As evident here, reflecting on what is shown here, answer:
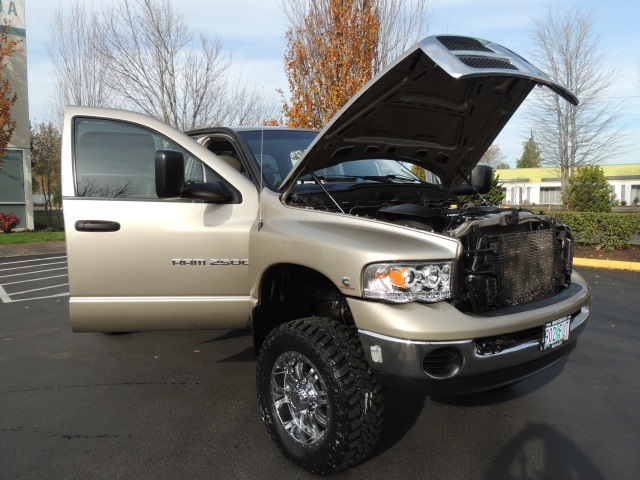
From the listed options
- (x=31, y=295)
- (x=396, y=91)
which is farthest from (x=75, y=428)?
(x=31, y=295)

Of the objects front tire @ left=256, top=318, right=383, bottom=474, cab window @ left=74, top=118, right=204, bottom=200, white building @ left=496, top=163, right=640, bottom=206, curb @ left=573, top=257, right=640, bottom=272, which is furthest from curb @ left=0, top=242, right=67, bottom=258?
white building @ left=496, top=163, right=640, bottom=206

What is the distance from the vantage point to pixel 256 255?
3314mm

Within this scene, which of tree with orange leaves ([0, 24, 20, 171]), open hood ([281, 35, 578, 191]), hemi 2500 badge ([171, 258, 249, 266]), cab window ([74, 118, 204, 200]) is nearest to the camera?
open hood ([281, 35, 578, 191])

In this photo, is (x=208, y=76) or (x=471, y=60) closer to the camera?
(x=471, y=60)

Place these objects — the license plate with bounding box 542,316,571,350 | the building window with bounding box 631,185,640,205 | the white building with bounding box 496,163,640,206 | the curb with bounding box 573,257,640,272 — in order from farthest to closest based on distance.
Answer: the white building with bounding box 496,163,640,206, the building window with bounding box 631,185,640,205, the curb with bounding box 573,257,640,272, the license plate with bounding box 542,316,571,350

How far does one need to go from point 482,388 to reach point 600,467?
0.94 meters

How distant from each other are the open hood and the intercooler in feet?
2.80

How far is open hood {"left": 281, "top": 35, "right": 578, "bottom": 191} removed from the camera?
8.80 ft

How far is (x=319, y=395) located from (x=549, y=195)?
57.1 m

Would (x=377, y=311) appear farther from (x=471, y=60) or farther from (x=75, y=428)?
(x=75, y=428)

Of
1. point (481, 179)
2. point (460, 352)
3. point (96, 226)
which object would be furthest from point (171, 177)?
point (481, 179)

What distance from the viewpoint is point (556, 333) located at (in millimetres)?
2891

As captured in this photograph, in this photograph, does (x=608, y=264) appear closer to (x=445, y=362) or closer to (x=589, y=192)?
(x=589, y=192)

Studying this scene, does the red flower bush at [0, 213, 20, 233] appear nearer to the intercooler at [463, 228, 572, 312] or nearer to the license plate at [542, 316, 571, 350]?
the intercooler at [463, 228, 572, 312]
